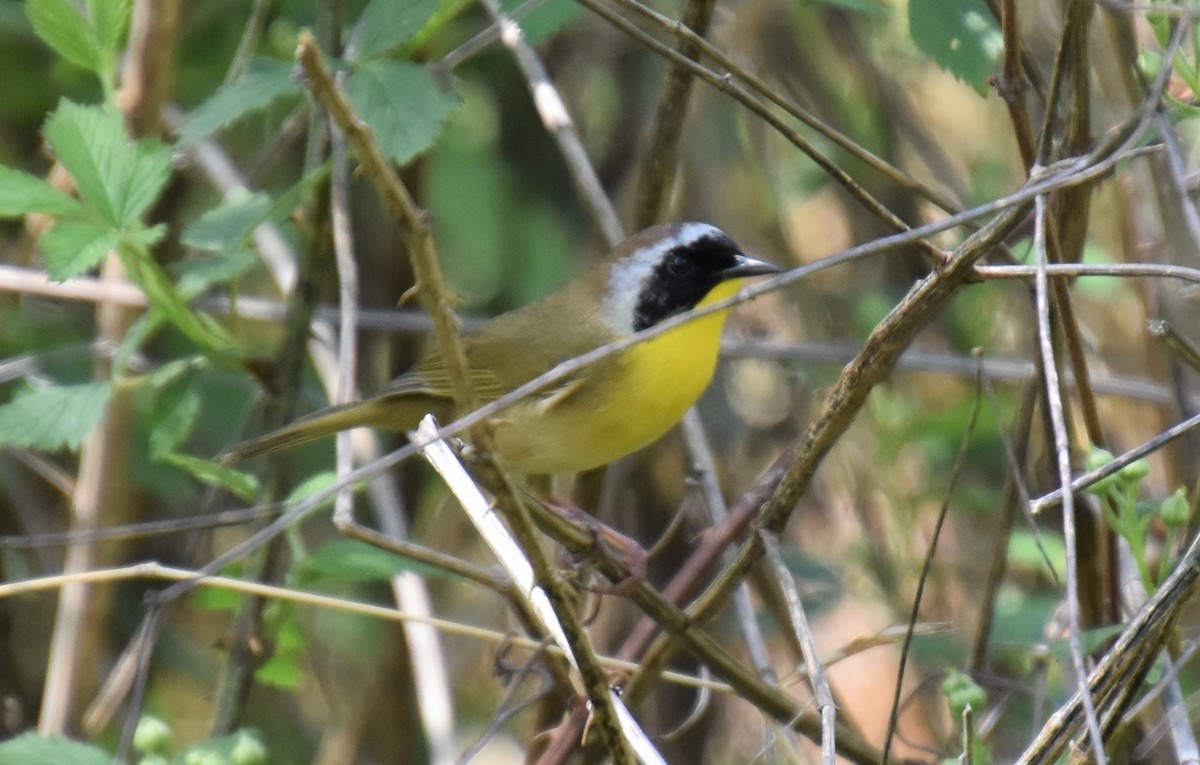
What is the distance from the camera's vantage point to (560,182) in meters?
3.96

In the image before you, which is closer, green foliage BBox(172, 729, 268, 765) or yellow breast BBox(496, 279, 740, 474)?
green foliage BBox(172, 729, 268, 765)

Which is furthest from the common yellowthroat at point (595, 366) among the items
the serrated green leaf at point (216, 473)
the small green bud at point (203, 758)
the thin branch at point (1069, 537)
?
the thin branch at point (1069, 537)

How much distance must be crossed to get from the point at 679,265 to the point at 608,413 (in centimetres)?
50

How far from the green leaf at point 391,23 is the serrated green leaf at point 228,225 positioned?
1.24 feet

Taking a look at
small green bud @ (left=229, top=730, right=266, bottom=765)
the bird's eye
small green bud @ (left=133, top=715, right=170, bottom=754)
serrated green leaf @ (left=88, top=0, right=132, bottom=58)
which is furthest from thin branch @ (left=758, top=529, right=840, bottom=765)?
the bird's eye

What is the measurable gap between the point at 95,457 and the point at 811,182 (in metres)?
1.95

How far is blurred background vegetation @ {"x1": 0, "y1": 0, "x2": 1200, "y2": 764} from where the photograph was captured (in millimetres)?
2719

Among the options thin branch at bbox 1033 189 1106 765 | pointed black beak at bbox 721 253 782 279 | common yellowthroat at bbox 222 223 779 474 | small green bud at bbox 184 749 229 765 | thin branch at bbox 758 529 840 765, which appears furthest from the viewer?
pointed black beak at bbox 721 253 782 279

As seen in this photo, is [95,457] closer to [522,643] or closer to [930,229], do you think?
[522,643]

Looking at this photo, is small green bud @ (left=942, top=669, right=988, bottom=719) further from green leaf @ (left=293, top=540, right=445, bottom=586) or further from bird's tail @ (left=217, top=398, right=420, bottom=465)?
bird's tail @ (left=217, top=398, right=420, bottom=465)

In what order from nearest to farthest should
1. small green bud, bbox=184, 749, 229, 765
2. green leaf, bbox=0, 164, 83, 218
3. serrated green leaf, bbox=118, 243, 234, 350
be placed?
small green bud, bbox=184, 749, 229, 765
green leaf, bbox=0, 164, 83, 218
serrated green leaf, bbox=118, 243, 234, 350

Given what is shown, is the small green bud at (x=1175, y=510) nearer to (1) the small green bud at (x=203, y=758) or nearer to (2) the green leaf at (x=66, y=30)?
(1) the small green bud at (x=203, y=758)

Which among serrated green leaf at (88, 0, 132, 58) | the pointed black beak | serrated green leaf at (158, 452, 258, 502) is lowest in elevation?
the pointed black beak

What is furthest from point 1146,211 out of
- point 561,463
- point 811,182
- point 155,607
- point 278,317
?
point 155,607
